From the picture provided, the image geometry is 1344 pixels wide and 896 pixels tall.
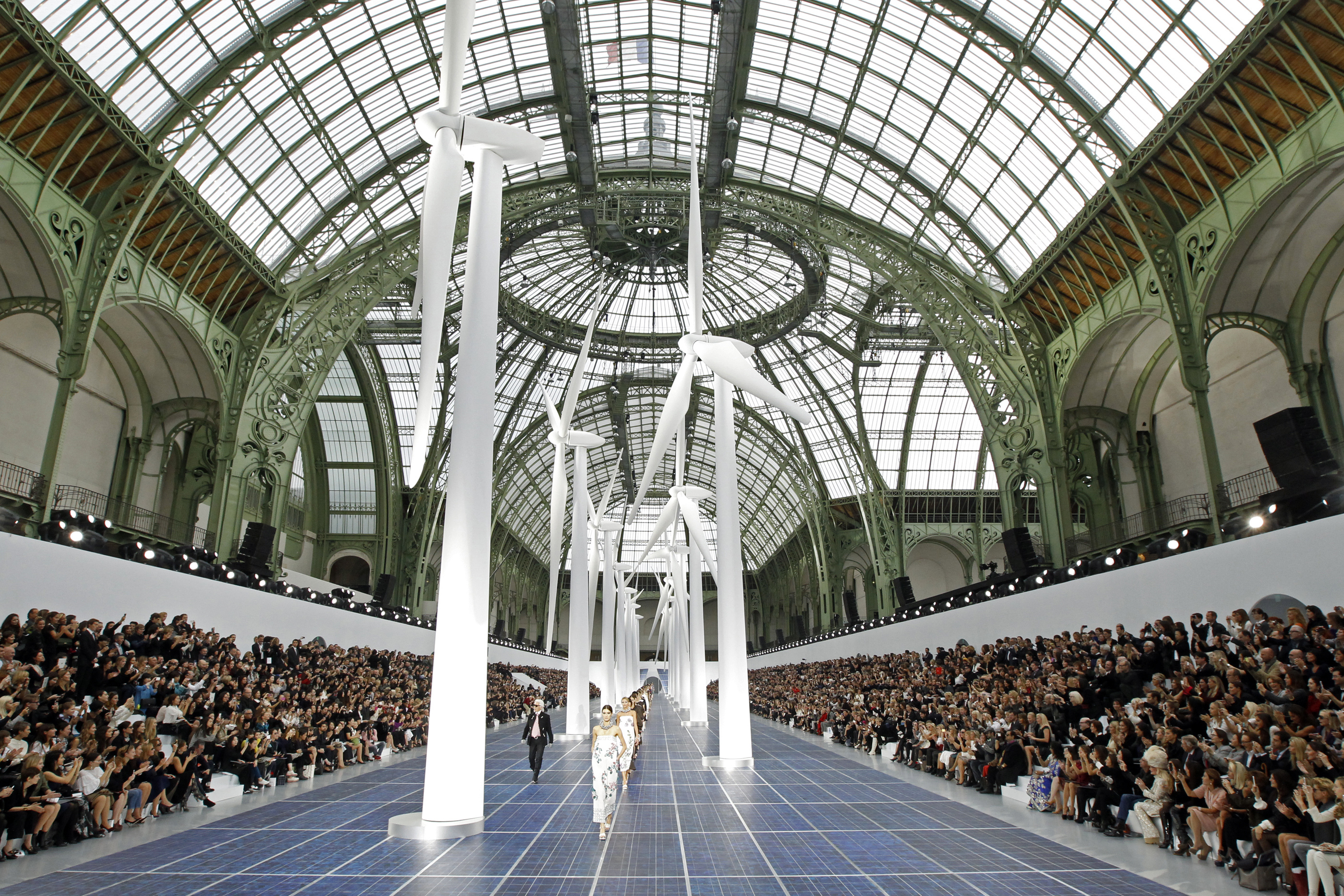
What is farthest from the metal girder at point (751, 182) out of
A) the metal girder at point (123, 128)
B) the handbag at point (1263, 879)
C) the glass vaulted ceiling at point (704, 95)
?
the handbag at point (1263, 879)

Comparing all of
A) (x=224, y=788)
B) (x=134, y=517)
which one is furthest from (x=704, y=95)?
(x=224, y=788)

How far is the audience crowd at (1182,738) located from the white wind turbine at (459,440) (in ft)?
36.5

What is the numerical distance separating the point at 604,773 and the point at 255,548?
2743cm

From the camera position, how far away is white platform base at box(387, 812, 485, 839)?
Answer: 493 inches

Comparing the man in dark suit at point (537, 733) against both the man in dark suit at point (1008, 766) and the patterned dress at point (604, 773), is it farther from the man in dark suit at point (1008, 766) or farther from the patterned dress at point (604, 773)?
the man in dark suit at point (1008, 766)

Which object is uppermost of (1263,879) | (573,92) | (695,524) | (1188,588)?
(573,92)

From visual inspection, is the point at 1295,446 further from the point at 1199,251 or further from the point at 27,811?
the point at 27,811

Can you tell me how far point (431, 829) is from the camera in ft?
41.1

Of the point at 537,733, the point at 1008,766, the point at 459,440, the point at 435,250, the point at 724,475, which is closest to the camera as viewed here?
the point at 435,250

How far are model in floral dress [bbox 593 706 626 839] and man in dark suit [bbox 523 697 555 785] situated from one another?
483 centimetres

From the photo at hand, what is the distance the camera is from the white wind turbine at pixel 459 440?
12.8 metres

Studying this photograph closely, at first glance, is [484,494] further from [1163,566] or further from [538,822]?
[1163,566]

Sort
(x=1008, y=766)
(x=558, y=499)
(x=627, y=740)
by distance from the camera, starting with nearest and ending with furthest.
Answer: (x=627, y=740), (x=1008, y=766), (x=558, y=499)

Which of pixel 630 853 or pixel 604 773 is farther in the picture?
pixel 604 773
